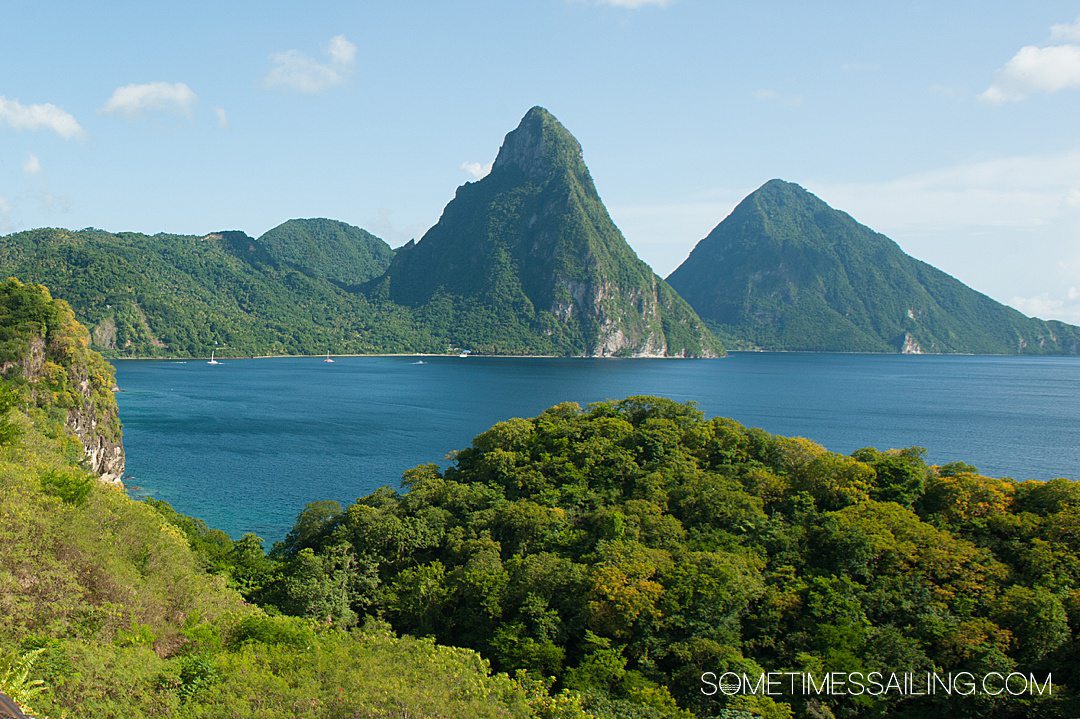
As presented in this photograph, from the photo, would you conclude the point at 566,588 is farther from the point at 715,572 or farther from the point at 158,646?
the point at 158,646

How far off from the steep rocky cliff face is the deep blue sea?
436cm

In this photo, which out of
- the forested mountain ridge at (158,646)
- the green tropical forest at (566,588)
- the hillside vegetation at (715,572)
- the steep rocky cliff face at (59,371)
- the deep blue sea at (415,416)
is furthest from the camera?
the deep blue sea at (415,416)

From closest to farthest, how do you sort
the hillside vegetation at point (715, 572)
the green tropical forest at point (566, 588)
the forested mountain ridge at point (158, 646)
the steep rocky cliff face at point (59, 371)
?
the forested mountain ridge at point (158, 646), the green tropical forest at point (566, 588), the hillside vegetation at point (715, 572), the steep rocky cliff face at point (59, 371)

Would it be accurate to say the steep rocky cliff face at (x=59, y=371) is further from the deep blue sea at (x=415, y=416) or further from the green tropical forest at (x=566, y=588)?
the green tropical forest at (x=566, y=588)

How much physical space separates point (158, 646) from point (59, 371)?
156ft

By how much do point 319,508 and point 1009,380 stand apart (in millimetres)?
178305

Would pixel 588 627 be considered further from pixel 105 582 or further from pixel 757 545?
pixel 105 582

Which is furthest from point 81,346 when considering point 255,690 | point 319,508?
point 255,690

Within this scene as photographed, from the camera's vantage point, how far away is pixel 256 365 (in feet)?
600

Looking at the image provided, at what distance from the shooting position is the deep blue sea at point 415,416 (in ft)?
195

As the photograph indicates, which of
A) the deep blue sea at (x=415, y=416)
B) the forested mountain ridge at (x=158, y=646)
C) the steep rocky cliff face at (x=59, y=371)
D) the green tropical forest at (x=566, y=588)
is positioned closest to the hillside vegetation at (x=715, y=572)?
the green tropical forest at (x=566, y=588)

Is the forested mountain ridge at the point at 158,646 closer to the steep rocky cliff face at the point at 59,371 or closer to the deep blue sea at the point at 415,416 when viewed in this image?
the deep blue sea at the point at 415,416

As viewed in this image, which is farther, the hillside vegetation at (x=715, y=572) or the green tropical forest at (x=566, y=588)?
the hillside vegetation at (x=715, y=572)

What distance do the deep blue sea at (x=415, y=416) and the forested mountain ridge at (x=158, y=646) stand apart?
25.6 metres
